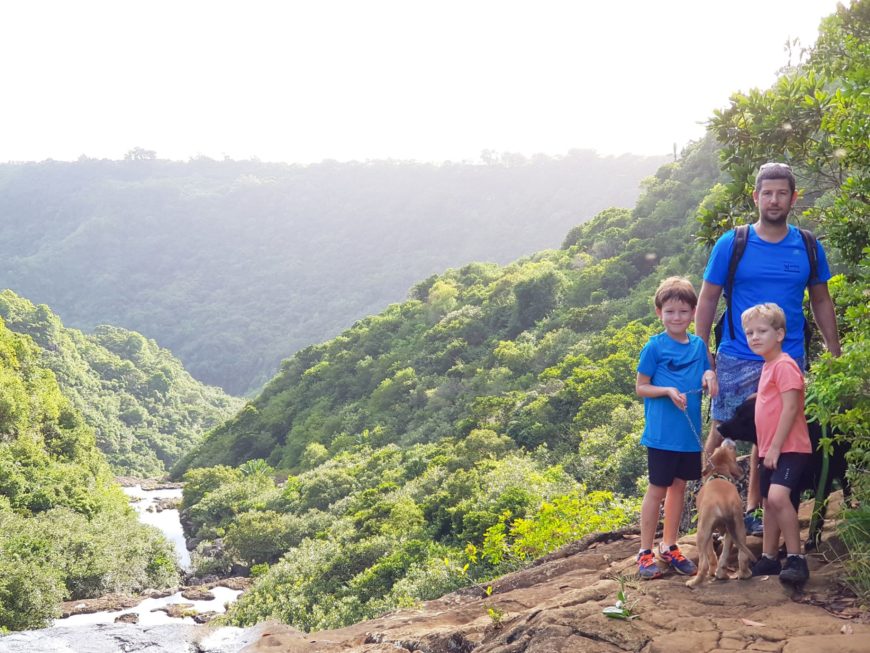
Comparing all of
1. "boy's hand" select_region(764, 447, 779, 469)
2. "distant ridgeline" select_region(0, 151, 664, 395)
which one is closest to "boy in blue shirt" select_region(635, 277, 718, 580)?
"boy's hand" select_region(764, 447, 779, 469)

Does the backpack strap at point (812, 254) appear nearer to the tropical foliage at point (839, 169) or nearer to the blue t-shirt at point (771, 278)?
the blue t-shirt at point (771, 278)

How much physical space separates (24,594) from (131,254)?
157m

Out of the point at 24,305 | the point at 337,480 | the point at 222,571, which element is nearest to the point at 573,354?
the point at 337,480

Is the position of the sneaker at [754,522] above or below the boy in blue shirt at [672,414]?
below

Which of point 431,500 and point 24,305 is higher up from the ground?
point 24,305

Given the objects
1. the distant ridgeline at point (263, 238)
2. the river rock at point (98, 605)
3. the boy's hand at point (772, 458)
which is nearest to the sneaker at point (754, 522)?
the boy's hand at point (772, 458)

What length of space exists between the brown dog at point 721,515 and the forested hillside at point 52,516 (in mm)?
19607

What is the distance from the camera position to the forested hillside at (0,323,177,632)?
19.8 meters

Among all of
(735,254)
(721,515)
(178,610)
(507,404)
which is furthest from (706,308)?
(507,404)

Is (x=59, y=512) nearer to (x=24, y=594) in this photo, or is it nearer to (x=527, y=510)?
(x=24, y=594)

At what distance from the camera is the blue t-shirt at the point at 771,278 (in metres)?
3.95

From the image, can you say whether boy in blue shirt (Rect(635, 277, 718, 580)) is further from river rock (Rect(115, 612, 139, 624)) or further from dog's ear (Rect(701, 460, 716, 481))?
river rock (Rect(115, 612, 139, 624))

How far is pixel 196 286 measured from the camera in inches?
5979

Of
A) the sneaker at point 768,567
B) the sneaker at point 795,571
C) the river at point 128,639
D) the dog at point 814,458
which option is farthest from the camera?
the river at point 128,639
